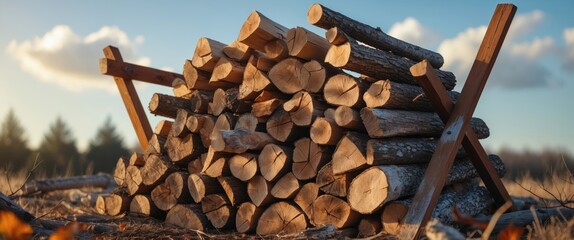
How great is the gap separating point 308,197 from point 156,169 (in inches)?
72.3

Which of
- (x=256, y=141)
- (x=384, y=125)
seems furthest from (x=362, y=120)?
(x=256, y=141)

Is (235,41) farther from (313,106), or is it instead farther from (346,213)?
(346,213)

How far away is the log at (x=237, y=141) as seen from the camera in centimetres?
458

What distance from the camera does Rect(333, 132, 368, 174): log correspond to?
4.15 metres

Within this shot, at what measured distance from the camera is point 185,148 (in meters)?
5.30

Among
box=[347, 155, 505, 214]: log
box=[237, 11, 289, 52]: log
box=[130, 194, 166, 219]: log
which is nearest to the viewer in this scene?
box=[347, 155, 505, 214]: log

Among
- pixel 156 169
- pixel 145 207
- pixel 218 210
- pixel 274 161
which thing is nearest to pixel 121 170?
pixel 145 207

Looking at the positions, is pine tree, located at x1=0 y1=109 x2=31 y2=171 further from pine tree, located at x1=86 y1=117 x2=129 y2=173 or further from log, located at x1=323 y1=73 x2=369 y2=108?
log, located at x1=323 y1=73 x2=369 y2=108

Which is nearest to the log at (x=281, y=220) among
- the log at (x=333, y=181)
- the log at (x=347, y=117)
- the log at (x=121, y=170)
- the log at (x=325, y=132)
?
the log at (x=333, y=181)

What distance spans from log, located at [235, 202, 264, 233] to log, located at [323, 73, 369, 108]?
4.11ft

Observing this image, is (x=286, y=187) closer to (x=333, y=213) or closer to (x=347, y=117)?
(x=333, y=213)

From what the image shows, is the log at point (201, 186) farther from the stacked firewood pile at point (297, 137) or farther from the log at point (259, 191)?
the log at point (259, 191)

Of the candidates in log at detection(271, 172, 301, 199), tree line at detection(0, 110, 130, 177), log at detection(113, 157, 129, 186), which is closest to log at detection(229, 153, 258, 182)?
log at detection(271, 172, 301, 199)

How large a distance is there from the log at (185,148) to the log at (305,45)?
55.5 inches
